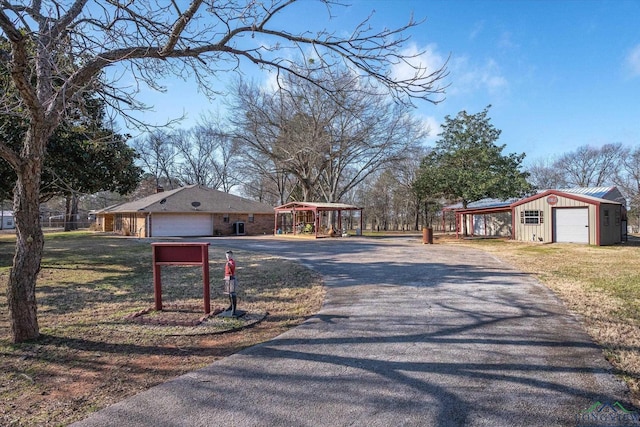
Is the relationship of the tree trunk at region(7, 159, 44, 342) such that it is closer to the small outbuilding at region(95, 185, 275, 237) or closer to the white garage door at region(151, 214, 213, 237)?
the small outbuilding at region(95, 185, 275, 237)

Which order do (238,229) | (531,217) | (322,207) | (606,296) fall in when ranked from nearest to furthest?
(606,296)
(531,217)
(322,207)
(238,229)

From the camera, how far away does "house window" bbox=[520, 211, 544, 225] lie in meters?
20.0

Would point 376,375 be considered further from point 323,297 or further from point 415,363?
point 323,297

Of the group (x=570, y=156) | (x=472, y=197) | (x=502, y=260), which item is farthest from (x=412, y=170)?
(x=502, y=260)

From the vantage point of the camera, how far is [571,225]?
18.9 metres

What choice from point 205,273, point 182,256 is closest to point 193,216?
point 182,256

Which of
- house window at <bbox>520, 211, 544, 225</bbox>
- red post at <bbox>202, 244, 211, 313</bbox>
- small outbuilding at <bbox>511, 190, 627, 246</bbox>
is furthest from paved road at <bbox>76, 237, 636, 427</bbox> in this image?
house window at <bbox>520, 211, 544, 225</bbox>

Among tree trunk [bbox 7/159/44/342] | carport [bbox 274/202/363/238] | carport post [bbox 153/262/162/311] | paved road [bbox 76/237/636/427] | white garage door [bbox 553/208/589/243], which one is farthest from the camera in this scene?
carport [bbox 274/202/363/238]

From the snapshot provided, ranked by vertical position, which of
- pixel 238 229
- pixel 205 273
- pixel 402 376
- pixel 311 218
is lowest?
pixel 402 376

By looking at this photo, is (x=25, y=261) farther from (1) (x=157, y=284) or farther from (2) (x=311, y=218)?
(2) (x=311, y=218)

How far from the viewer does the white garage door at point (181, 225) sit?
1069 inches

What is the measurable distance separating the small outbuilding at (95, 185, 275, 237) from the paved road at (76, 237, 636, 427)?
24.0m

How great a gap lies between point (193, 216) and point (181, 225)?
106 centimetres

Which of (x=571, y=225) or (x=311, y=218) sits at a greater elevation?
(x=311, y=218)
